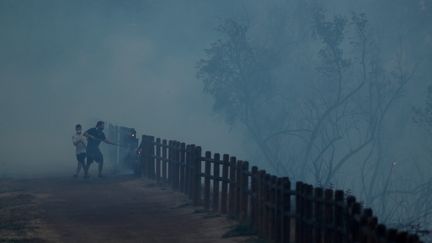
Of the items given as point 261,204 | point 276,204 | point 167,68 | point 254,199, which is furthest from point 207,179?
point 167,68

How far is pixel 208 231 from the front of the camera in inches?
590

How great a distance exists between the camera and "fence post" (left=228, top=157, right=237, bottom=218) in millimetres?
16125

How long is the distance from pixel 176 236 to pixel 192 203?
4.54 metres

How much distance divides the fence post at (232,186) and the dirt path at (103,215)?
308 mm

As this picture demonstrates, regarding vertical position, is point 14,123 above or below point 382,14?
below

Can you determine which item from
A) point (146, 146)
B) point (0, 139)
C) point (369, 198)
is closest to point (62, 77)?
point (0, 139)

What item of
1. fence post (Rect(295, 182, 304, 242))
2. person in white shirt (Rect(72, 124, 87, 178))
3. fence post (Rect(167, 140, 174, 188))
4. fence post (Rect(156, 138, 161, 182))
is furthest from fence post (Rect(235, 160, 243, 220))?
person in white shirt (Rect(72, 124, 87, 178))

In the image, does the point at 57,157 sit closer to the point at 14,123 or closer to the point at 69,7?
the point at 14,123

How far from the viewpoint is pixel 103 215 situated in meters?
17.5

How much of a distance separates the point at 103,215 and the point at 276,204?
5828mm

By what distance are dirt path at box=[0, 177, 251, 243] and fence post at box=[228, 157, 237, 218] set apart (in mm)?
308

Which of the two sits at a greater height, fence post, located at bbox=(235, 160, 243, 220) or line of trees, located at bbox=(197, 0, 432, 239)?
line of trees, located at bbox=(197, 0, 432, 239)

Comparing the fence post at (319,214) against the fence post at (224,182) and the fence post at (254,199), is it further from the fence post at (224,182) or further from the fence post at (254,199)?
the fence post at (224,182)

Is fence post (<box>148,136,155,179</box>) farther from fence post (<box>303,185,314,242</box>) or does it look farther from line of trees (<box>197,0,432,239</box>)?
fence post (<box>303,185,314,242</box>)
